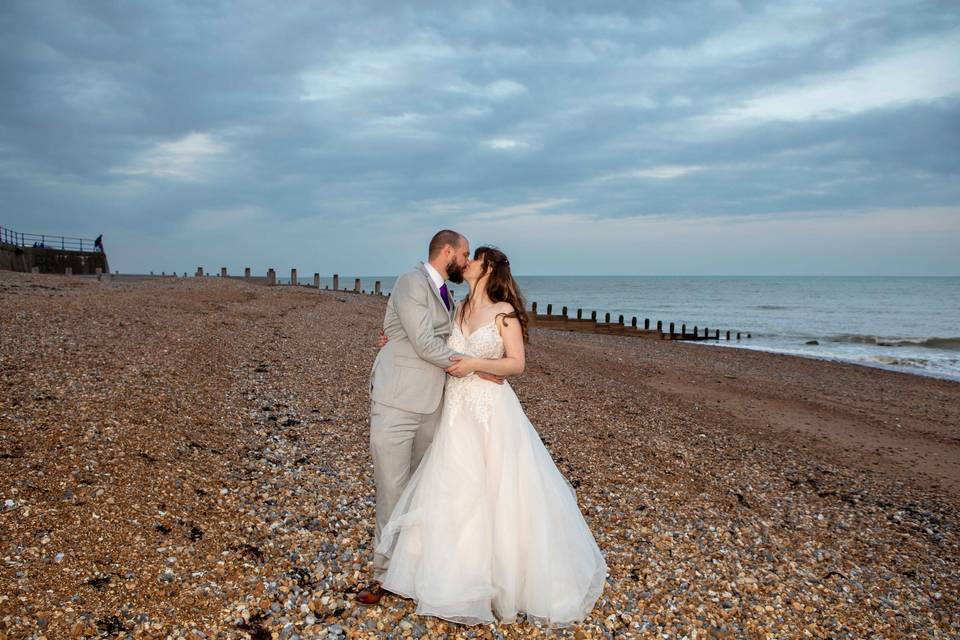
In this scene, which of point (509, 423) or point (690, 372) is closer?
point (509, 423)

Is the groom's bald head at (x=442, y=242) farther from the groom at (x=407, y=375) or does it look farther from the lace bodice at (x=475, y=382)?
the lace bodice at (x=475, y=382)

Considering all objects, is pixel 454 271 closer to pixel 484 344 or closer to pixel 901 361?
pixel 484 344

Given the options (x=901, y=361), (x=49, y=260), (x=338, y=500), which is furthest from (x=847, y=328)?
(x=49, y=260)

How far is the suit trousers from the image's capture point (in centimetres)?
433

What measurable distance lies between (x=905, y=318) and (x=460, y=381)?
200 feet

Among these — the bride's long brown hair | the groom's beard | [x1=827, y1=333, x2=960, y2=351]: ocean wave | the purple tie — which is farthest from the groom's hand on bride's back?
[x1=827, y1=333, x2=960, y2=351]: ocean wave

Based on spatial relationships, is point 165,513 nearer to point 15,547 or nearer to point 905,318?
point 15,547

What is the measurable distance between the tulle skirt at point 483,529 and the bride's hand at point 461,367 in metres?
0.25

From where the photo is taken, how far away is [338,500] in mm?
6527

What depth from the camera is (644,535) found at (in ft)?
20.5

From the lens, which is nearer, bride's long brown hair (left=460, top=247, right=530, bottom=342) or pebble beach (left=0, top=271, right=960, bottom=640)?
bride's long brown hair (left=460, top=247, right=530, bottom=342)

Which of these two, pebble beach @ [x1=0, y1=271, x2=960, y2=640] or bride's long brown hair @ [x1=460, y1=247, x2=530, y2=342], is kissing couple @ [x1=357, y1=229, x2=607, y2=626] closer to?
bride's long brown hair @ [x1=460, y1=247, x2=530, y2=342]

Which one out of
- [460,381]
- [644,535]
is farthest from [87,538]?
[644,535]

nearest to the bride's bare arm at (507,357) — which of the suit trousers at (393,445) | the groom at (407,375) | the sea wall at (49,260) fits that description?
the groom at (407,375)
